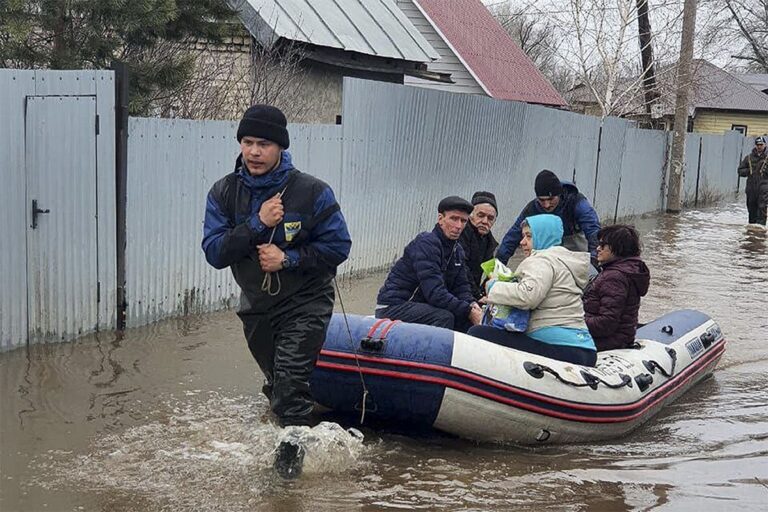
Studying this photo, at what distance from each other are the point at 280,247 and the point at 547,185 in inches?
157

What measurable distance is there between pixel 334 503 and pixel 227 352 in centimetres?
328

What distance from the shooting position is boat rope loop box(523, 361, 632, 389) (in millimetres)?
6410

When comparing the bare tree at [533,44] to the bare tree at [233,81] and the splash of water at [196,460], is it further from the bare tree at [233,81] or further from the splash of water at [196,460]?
the splash of water at [196,460]

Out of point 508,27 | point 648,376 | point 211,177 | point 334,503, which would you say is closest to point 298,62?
point 211,177

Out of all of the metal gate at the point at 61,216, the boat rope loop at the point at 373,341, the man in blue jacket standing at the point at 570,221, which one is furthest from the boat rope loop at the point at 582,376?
the metal gate at the point at 61,216

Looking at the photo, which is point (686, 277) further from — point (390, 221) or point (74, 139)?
point (74, 139)

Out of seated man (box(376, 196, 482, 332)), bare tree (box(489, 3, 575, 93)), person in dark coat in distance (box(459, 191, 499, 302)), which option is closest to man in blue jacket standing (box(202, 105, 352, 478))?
seated man (box(376, 196, 482, 332))

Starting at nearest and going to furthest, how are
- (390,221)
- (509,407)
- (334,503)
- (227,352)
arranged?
(334,503)
(509,407)
(227,352)
(390,221)

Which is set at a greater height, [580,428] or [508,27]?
[508,27]

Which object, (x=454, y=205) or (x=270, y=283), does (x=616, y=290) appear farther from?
(x=270, y=283)

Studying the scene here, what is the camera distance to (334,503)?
525 cm

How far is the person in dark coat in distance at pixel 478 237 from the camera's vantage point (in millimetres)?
8141

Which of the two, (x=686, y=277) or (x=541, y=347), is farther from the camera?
(x=686, y=277)

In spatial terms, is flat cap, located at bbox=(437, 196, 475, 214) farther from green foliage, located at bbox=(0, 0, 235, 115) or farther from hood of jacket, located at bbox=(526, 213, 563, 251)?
green foliage, located at bbox=(0, 0, 235, 115)
